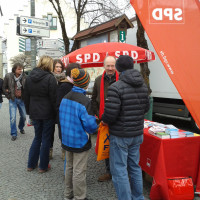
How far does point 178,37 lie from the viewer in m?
2.64

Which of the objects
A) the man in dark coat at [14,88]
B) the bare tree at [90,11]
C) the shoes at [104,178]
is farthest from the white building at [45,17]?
the shoes at [104,178]

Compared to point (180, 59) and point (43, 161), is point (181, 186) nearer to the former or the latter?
point (180, 59)

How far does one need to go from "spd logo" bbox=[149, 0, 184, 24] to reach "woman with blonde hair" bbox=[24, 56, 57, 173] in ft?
Answer: 6.03

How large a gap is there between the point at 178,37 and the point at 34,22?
511cm

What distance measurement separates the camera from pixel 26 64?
87.0 ft

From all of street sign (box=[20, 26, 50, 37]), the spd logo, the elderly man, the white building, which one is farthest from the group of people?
the white building

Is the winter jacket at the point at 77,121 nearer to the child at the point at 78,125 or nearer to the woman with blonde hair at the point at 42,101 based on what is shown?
the child at the point at 78,125

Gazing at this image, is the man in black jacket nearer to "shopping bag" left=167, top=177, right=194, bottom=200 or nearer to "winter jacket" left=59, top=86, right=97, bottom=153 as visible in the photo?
"winter jacket" left=59, top=86, right=97, bottom=153

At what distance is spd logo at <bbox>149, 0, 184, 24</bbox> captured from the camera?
263 cm

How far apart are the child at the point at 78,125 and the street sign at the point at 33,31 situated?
14.8ft

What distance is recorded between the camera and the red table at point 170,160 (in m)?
2.98

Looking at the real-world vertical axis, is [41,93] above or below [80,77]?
below

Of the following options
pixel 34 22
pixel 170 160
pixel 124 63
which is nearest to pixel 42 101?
pixel 124 63

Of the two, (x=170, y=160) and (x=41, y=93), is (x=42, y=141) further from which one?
(x=170, y=160)
